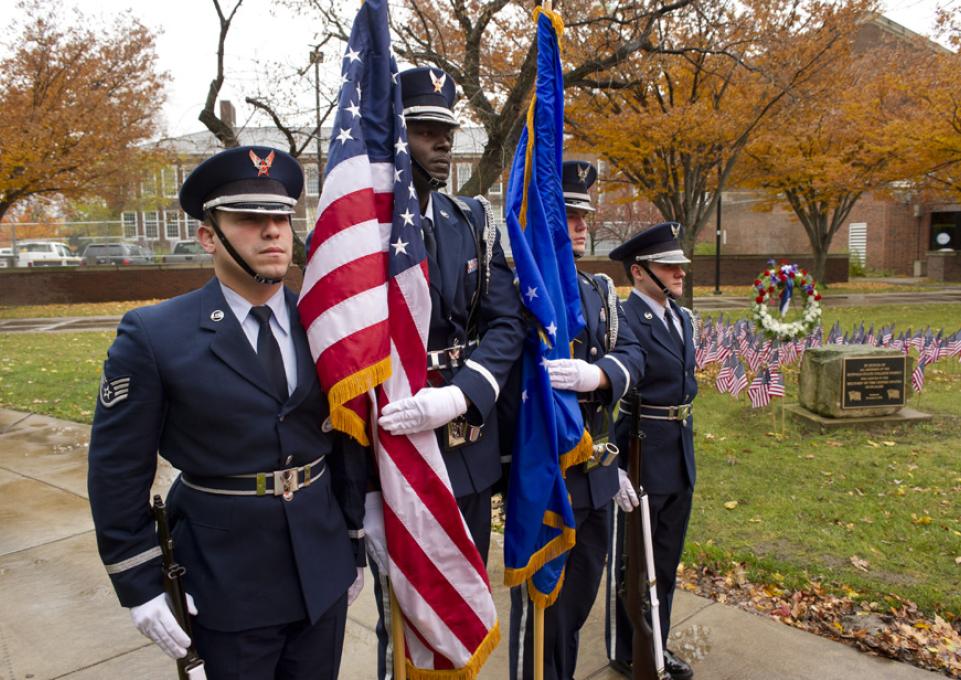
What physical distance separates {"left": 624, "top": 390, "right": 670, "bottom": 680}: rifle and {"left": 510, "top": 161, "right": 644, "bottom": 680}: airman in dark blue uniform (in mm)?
166

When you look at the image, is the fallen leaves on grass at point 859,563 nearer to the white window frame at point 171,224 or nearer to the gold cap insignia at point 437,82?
the gold cap insignia at point 437,82

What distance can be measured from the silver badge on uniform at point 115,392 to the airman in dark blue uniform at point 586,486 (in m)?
1.48

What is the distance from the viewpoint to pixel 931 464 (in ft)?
20.9

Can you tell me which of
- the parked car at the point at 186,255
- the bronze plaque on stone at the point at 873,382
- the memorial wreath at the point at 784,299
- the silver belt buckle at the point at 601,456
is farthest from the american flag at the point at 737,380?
the parked car at the point at 186,255

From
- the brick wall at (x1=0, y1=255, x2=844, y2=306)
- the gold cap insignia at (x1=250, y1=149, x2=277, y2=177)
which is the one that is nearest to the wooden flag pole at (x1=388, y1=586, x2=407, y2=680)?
the gold cap insignia at (x1=250, y1=149, x2=277, y2=177)

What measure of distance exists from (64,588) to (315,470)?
9.72 ft

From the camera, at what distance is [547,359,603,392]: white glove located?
2.64 metres

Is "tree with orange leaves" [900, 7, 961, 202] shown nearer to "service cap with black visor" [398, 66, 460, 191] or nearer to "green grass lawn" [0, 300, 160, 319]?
"service cap with black visor" [398, 66, 460, 191]

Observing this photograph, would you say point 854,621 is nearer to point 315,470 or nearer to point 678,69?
point 315,470

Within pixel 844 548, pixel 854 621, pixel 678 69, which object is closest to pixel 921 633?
pixel 854 621

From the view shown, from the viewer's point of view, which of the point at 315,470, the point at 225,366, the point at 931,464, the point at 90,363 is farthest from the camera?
the point at 90,363

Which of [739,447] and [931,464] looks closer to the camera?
[931,464]

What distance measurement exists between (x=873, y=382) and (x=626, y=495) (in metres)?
5.53

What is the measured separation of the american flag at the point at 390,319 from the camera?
227 cm
